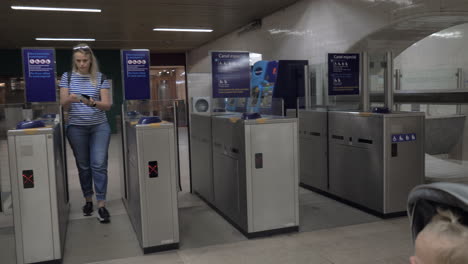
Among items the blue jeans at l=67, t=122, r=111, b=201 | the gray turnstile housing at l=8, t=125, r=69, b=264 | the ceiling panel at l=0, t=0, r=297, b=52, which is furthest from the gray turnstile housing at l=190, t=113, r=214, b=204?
the ceiling panel at l=0, t=0, r=297, b=52

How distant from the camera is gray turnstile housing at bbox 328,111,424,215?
412 cm

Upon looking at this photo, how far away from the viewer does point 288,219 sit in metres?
3.84

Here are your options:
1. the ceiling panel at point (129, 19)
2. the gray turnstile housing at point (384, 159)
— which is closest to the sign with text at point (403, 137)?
the gray turnstile housing at point (384, 159)

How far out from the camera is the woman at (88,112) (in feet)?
13.2

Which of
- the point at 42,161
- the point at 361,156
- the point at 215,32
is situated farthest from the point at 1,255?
the point at 215,32

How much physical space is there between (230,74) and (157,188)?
144cm

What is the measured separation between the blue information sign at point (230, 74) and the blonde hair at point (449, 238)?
342 centimetres

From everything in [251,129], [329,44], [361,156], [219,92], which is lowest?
[361,156]

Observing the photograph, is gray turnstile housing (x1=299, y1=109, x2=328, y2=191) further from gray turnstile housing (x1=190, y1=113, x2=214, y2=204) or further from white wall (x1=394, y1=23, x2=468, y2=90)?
white wall (x1=394, y1=23, x2=468, y2=90)

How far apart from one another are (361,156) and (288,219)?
45.6 inches

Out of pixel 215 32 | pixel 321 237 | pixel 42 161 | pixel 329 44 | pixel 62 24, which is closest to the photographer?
pixel 42 161

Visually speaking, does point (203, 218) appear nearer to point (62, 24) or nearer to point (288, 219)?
point (288, 219)

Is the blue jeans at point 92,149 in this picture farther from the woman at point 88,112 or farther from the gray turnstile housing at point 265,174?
the gray turnstile housing at point 265,174

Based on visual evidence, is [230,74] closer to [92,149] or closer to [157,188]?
[157,188]
